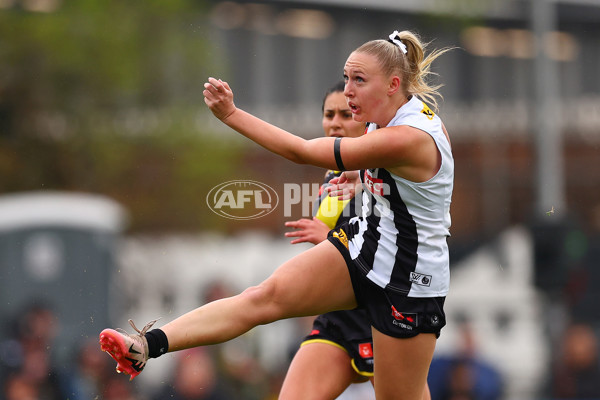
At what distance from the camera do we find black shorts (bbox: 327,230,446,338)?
147 inches

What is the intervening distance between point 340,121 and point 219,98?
1046 mm

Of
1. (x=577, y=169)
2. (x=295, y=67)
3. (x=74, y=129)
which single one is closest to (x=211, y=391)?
(x=295, y=67)

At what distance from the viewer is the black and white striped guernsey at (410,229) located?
3.72 metres

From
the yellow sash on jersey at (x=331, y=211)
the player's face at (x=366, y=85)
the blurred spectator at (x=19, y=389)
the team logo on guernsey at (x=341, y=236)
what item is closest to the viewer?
the player's face at (x=366, y=85)

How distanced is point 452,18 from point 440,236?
19.7ft

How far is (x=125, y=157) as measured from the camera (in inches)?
502

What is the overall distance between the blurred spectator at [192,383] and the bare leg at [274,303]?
2.17 metres

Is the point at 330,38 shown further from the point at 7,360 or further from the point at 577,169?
the point at 577,169

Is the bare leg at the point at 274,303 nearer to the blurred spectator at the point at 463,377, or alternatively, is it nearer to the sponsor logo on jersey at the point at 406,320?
the sponsor logo on jersey at the point at 406,320

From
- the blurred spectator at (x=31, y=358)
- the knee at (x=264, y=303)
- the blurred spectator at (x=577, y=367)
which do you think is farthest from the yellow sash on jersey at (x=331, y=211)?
the blurred spectator at (x=577, y=367)

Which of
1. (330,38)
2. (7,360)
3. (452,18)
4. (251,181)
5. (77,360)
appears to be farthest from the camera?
(330,38)

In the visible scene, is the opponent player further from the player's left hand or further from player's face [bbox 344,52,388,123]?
the player's left hand

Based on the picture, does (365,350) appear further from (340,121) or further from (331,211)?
(340,121)

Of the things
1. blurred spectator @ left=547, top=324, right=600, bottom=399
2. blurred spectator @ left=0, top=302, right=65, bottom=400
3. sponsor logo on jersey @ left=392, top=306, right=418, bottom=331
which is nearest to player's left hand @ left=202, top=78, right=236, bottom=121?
sponsor logo on jersey @ left=392, top=306, right=418, bottom=331
